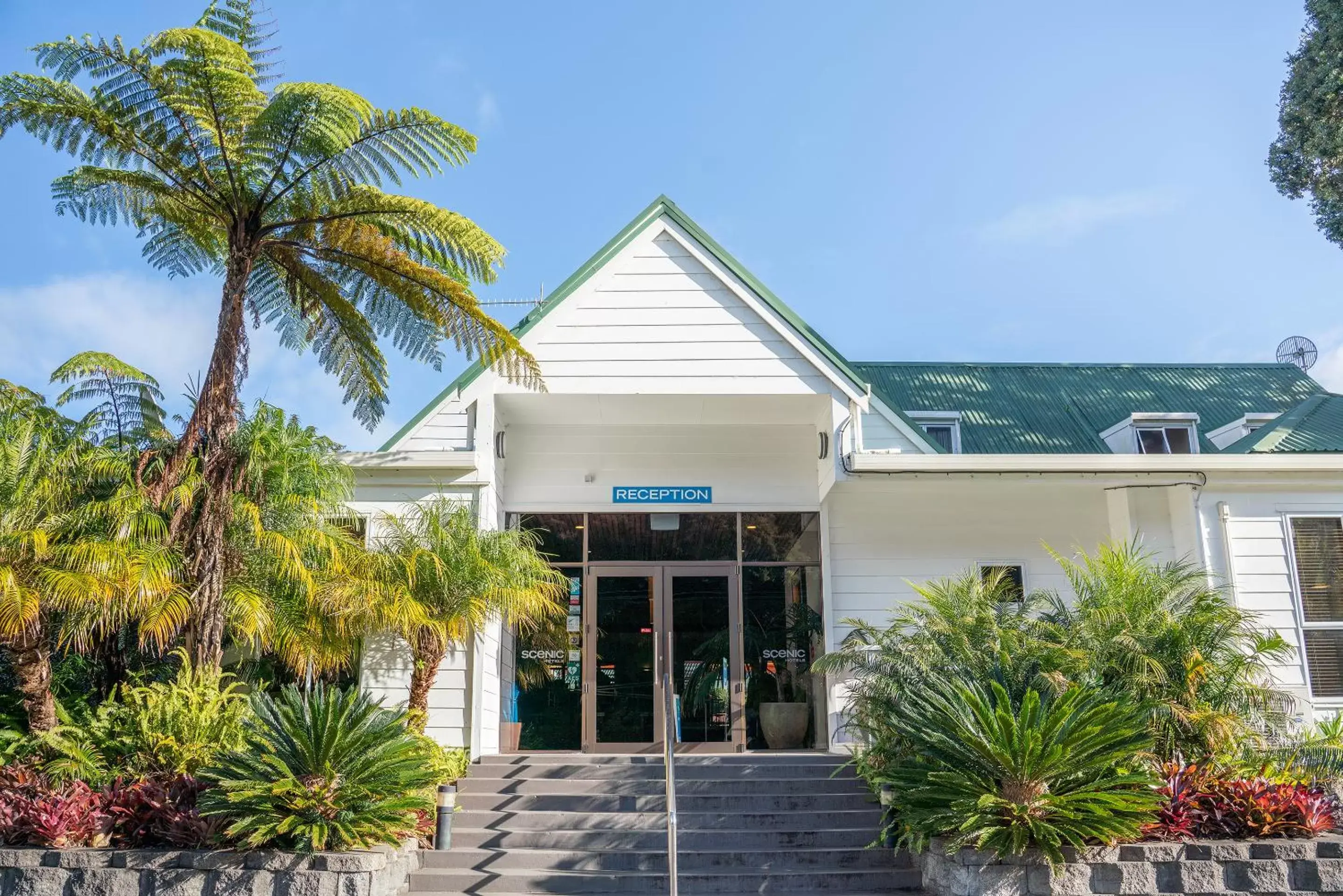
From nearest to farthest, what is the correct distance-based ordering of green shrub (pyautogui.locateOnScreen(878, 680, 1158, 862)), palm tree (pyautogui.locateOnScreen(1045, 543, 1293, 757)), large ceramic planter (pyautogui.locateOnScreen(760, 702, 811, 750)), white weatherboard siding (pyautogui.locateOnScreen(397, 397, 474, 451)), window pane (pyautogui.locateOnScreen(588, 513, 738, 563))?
green shrub (pyautogui.locateOnScreen(878, 680, 1158, 862)) → palm tree (pyautogui.locateOnScreen(1045, 543, 1293, 757)) → white weatherboard siding (pyautogui.locateOnScreen(397, 397, 474, 451)) → large ceramic planter (pyautogui.locateOnScreen(760, 702, 811, 750)) → window pane (pyautogui.locateOnScreen(588, 513, 738, 563))

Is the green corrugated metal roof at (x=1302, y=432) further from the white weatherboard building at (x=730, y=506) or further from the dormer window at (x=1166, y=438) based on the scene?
the dormer window at (x=1166, y=438)

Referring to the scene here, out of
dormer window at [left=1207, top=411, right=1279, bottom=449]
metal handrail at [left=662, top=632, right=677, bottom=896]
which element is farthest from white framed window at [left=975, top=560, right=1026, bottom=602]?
metal handrail at [left=662, top=632, right=677, bottom=896]

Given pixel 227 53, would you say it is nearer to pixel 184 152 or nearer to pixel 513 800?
pixel 184 152

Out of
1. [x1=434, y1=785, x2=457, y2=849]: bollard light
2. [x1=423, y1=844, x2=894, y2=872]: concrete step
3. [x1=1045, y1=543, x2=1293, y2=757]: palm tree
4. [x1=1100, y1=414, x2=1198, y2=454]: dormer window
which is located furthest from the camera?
[x1=1100, y1=414, x2=1198, y2=454]: dormer window

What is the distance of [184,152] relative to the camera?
10.9 m

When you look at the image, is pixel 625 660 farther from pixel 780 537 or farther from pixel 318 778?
pixel 318 778

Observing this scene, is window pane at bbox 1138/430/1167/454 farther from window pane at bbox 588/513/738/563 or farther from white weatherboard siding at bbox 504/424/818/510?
window pane at bbox 588/513/738/563

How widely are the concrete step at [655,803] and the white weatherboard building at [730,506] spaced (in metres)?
1.44

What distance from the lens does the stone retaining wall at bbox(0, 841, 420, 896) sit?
821cm

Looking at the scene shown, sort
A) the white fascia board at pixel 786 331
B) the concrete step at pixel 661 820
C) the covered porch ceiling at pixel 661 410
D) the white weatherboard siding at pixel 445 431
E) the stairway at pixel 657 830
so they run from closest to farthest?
the stairway at pixel 657 830
the concrete step at pixel 661 820
the white weatherboard siding at pixel 445 431
the white fascia board at pixel 786 331
the covered porch ceiling at pixel 661 410

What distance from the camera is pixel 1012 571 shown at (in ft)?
46.2

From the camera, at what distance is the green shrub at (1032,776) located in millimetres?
8195

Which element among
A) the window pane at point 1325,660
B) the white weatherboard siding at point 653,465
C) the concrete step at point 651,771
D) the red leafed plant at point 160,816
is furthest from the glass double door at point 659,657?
the window pane at point 1325,660

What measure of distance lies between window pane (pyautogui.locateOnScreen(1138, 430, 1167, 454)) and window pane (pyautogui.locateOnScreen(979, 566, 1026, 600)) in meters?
3.26
